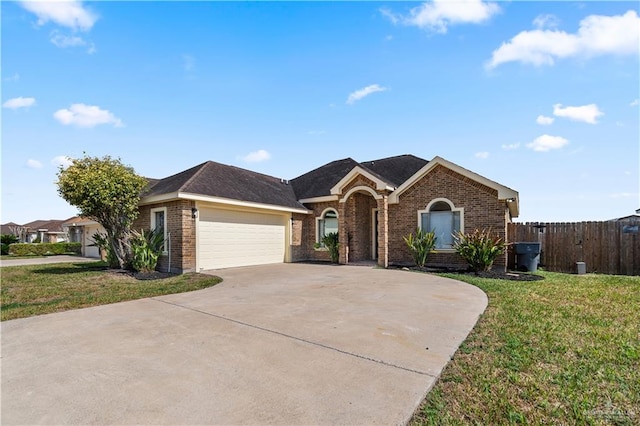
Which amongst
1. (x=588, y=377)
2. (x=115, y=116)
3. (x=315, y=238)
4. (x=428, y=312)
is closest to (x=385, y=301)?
(x=428, y=312)

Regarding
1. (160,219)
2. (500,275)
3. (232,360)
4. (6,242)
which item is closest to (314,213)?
(160,219)

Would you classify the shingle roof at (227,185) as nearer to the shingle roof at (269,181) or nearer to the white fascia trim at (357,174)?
the shingle roof at (269,181)

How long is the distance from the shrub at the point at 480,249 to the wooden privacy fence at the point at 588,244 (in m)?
2.19

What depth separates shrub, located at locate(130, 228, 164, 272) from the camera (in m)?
11.3

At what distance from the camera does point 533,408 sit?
262cm

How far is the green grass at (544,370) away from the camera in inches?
101

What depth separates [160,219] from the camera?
1268 centimetres

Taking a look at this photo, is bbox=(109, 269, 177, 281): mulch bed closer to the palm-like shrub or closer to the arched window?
the arched window

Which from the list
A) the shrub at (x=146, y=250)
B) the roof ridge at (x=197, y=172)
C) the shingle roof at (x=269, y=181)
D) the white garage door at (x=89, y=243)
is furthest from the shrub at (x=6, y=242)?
the roof ridge at (x=197, y=172)

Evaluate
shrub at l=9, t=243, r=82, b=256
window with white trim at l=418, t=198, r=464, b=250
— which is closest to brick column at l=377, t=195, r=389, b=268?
window with white trim at l=418, t=198, r=464, b=250

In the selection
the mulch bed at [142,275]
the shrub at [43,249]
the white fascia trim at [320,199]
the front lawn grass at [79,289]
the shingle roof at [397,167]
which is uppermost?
the shingle roof at [397,167]

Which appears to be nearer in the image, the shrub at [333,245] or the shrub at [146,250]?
the shrub at [146,250]

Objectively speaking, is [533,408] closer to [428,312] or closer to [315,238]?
[428,312]

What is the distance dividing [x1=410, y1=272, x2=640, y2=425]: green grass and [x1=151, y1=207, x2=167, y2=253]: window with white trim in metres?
11.2
